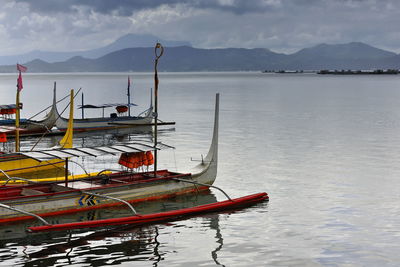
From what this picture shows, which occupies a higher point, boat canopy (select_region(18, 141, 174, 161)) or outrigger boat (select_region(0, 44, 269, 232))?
boat canopy (select_region(18, 141, 174, 161))

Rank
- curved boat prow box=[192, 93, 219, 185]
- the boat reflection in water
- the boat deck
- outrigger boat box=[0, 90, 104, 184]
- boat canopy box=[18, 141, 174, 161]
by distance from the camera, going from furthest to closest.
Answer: outrigger boat box=[0, 90, 104, 184]
curved boat prow box=[192, 93, 219, 185]
the boat deck
boat canopy box=[18, 141, 174, 161]
the boat reflection in water

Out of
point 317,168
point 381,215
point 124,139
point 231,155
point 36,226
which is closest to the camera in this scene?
point 36,226

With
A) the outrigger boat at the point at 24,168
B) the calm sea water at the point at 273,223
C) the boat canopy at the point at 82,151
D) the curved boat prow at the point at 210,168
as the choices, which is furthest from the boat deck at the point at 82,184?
the outrigger boat at the point at 24,168

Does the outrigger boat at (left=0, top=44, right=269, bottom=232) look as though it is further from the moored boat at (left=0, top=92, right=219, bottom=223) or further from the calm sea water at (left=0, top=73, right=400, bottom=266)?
the calm sea water at (left=0, top=73, right=400, bottom=266)

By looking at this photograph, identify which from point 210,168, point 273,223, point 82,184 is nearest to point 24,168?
point 82,184

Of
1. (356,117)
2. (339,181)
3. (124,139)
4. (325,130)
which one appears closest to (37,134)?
(124,139)

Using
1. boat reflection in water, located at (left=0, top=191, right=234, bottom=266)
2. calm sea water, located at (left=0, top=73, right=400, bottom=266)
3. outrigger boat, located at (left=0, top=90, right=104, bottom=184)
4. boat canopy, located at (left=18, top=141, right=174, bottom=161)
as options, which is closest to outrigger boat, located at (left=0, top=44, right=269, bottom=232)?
boat canopy, located at (left=18, top=141, right=174, bottom=161)

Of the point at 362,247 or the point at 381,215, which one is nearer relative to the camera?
the point at 362,247

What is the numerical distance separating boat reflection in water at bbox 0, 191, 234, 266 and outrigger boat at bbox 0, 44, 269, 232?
0.47m

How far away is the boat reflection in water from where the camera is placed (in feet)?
79.4

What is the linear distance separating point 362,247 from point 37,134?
51.6 m

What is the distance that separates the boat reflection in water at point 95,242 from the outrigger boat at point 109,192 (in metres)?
0.47

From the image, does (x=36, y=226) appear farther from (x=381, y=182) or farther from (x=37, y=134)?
(x=37, y=134)

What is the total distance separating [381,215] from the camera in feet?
101
